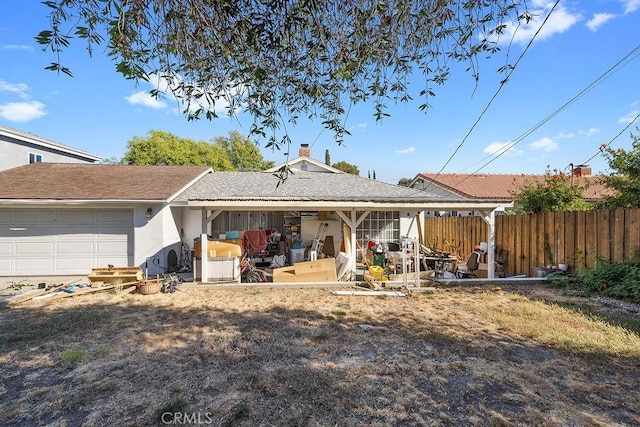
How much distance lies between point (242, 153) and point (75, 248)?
29884 millimetres

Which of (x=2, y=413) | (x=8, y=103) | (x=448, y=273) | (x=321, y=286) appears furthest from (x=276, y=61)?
(x=448, y=273)

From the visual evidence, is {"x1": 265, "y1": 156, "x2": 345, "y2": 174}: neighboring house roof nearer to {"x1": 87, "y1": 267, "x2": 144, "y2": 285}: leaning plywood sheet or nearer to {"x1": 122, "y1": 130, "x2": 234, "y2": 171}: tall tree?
{"x1": 87, "y1": 267, "x2": 144, "y2": 285}: leaning plywood sheet

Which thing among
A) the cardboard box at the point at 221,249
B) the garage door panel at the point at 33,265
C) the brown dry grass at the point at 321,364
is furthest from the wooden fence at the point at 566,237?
the garage door panel at the point at 33,265

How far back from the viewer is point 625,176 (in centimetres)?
876

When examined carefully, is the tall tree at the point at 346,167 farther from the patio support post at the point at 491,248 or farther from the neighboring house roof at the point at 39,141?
the patio support post at the point at 491,248

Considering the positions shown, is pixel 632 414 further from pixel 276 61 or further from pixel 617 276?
pixel 617 276

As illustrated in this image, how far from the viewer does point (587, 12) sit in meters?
5.55

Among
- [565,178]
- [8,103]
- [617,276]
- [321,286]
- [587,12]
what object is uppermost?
[587,12]

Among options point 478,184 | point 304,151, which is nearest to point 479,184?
point 478,184

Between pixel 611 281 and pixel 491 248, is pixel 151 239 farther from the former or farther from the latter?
pixel 611 281

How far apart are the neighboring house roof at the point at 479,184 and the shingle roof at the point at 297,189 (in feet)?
28.7

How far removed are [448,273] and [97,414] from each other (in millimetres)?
9541

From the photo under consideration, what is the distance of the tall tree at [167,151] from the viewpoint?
2998 centimetres

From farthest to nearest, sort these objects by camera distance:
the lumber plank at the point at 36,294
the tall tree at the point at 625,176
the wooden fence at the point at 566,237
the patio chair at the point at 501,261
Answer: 1. the patio chair at the point at 501,261
2. the tall tree at the point at 625,176
3. the wooden fence at the point at 566,237
4. the lumber plank at the point at 36,294
